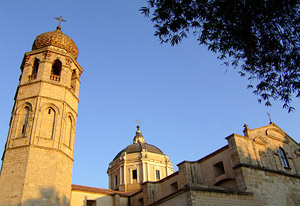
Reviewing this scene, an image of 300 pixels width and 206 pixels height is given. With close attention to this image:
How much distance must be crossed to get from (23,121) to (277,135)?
1800 cm

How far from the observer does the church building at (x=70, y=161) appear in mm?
17438

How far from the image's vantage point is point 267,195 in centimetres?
1889

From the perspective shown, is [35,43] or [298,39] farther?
[35,43]

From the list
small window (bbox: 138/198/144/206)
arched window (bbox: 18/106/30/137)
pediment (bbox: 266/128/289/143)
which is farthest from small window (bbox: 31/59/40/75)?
pediment (bbox: 266/128/289/143)

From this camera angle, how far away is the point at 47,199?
17.5 meters

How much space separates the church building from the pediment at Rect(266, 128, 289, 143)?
9 centimetres

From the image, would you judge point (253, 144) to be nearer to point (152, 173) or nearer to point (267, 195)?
point (267, 195)

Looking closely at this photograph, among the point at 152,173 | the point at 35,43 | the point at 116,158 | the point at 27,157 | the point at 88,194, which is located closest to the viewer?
the point at 27,157

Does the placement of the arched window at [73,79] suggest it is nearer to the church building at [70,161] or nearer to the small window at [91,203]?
the church building at [70,161]

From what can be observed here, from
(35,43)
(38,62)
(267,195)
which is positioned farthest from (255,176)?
(35,43)

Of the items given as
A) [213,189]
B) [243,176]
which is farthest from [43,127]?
[243,176]

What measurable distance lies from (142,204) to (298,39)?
19.2 meters

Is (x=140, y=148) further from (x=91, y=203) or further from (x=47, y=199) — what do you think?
(x=47, y=199)

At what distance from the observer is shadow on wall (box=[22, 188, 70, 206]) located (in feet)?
55.7
